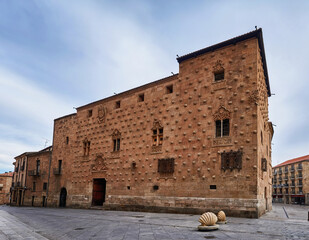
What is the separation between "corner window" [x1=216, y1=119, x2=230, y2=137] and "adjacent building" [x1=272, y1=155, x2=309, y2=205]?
56.6m

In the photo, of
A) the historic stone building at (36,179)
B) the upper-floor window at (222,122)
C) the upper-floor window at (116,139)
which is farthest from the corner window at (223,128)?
the historic stone building at (36,179)

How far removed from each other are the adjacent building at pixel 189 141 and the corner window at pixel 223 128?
63 mm

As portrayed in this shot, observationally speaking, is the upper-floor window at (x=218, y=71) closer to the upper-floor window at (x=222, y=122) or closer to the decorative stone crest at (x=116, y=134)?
the upper-floor window at (x=222, y=122)

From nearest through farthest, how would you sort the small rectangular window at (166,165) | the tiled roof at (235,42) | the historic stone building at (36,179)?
1. the tiled roof at (235,42)
2. the small rectangular window at (166,165)
3. the historic stone building at (36,179)

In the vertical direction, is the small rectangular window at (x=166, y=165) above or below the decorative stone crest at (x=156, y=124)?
below

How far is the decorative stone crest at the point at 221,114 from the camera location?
17.5 meters

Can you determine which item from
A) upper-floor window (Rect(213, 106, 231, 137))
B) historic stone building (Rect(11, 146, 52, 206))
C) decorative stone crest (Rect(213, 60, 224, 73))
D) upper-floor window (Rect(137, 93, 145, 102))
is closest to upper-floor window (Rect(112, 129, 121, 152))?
upper-floor window (Rect(137, 93, 145, 102))

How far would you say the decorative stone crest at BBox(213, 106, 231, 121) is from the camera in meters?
→ 17.5

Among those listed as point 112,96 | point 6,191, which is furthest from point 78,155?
point 6,191

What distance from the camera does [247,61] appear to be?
57.4 ft

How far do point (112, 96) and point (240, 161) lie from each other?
14.0 m

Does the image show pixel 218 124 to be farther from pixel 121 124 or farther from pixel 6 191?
pixel 6 191

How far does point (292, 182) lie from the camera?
7094 cm

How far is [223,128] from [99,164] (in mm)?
12545
